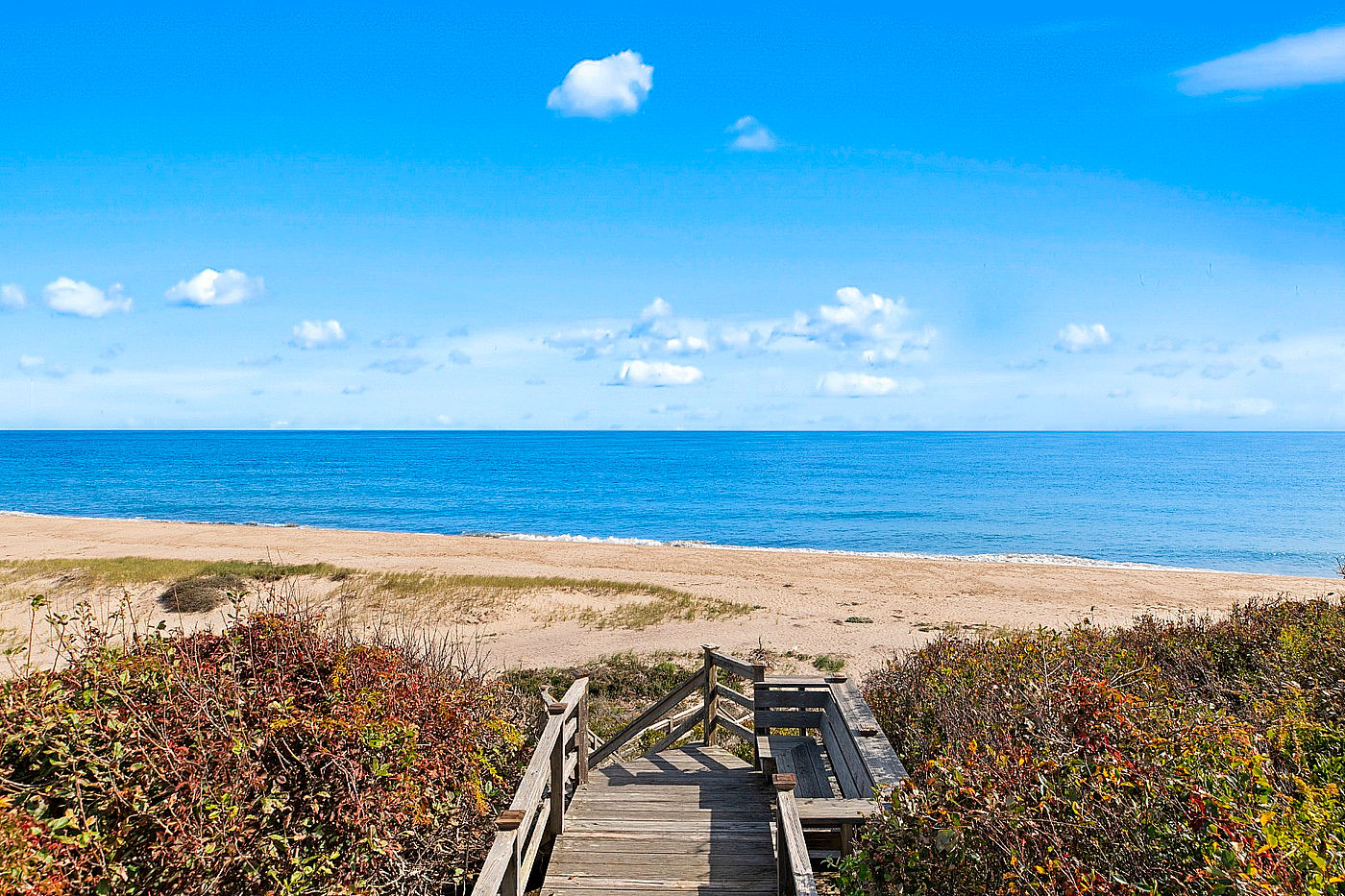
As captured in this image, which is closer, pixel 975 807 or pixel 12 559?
pixel 975 807

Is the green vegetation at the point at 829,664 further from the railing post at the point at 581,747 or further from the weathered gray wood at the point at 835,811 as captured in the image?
the weathered gray wood at the point at 835,811

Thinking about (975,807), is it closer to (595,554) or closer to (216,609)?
(216,609)

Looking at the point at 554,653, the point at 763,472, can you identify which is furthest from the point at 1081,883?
the point at 763,472

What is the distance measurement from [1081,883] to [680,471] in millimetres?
101819

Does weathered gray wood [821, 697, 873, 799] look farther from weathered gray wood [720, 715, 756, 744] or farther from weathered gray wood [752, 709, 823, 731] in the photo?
weathered gray wood [720, 715, 756, 744]

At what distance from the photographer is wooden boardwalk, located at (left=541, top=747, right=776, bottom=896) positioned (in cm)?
594

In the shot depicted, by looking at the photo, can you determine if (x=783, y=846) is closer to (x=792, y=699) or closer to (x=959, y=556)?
(x=792, y=699)

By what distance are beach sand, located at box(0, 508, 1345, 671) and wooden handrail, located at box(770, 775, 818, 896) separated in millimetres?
10474

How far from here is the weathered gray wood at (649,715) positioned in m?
10.4

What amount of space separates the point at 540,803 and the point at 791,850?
2706mm

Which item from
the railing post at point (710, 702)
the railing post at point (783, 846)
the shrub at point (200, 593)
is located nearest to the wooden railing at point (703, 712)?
the railing post at point (710, 702)

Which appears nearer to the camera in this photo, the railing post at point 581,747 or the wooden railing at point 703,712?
the railing post at point 581,747

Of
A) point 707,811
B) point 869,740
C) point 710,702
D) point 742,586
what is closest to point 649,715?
point 710,702

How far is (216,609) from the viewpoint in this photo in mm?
21688
